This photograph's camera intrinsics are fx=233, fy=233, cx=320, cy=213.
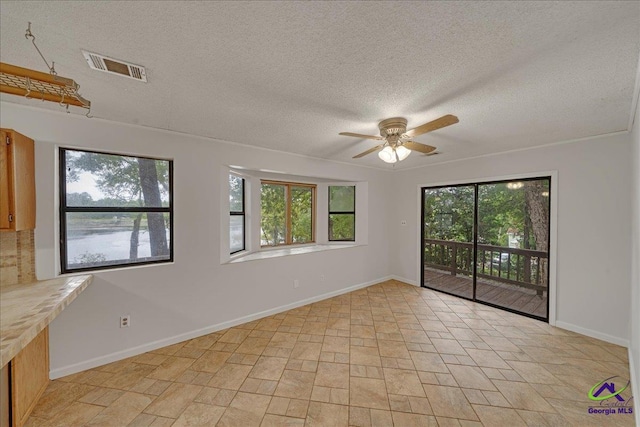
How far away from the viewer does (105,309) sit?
7.55 ft

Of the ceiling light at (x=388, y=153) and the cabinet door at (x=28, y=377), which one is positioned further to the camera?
the ceiling light at (x=388, y=153)

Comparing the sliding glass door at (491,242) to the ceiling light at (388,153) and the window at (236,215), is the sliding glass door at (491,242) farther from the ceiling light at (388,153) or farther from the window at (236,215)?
the window at (236,215)

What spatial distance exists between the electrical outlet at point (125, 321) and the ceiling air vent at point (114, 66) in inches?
89.0

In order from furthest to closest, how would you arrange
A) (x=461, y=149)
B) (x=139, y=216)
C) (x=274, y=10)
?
1. (x=461, y=149)
2. (x=139, y=216)
3. (x=274, y=10)

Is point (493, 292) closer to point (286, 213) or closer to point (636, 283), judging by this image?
point (636, 283)

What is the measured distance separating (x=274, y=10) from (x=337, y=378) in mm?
2676

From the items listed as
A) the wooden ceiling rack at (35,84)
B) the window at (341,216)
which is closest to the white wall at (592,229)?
the window at (341,216)

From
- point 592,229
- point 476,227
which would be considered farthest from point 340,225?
point 592,229

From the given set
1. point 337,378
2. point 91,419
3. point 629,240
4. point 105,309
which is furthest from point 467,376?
point 105,309

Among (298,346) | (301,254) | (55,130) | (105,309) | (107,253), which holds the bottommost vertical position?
(298,346)

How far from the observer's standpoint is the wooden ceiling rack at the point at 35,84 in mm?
1452

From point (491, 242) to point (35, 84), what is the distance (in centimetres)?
538

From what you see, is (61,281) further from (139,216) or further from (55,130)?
(55,130)

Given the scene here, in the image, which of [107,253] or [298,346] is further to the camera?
[298,346]
